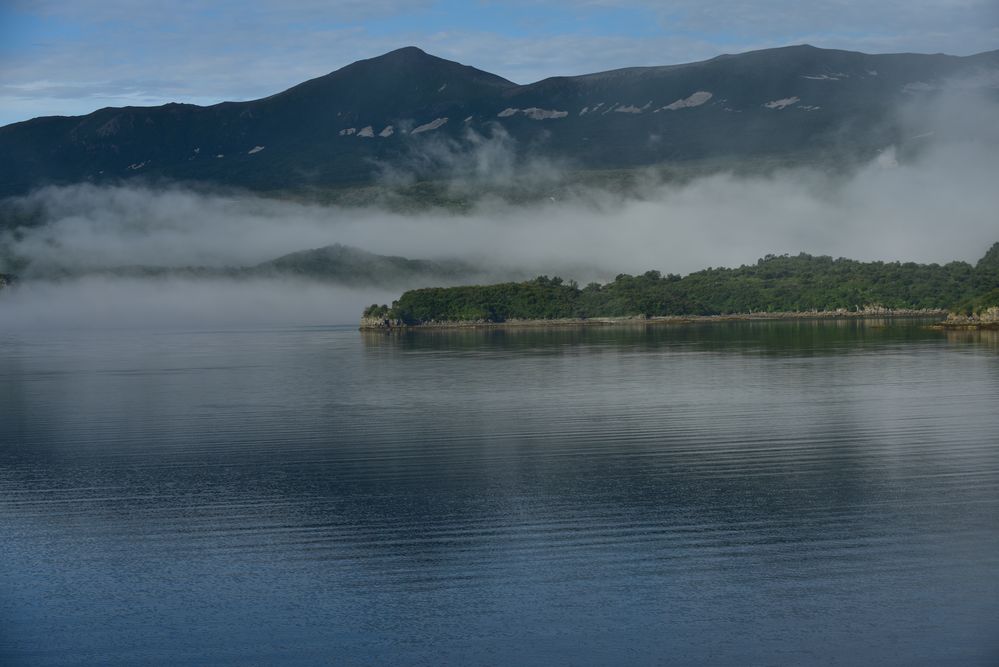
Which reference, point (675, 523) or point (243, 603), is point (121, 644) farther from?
point (675, 523)

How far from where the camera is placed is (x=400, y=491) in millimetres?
28531

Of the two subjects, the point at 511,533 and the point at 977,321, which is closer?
the point at 511,533

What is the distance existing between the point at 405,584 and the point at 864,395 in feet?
115

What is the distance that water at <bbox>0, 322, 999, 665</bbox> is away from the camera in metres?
17.9

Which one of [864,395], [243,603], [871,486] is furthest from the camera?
[864,395]

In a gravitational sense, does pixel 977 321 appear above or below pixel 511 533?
above

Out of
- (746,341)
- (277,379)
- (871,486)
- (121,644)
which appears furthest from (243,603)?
(746,341)

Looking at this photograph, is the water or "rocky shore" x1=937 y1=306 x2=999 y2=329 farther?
"rocky shore" x1=937 y1=306 x2=999 y2=329

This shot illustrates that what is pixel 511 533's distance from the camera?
77.4ft

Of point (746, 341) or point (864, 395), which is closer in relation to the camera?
point (864, 395)

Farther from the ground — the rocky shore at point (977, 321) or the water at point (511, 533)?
the rocky shore at point (977, 321)

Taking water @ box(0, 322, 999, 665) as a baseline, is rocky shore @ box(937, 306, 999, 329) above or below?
above

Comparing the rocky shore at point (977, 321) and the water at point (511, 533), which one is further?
the rocky shore at point (977, 321)

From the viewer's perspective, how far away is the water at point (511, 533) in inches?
703
